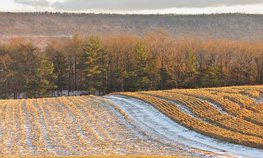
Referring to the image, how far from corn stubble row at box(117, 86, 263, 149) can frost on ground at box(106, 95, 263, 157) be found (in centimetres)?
67

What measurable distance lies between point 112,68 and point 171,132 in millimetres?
67789

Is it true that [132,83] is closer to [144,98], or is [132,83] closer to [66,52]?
[66,52]

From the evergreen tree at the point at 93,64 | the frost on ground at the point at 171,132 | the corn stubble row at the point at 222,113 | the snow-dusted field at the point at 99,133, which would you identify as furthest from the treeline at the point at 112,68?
the frost on ground at the point at 171,132

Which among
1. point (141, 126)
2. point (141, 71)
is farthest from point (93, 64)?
point (141, 126)

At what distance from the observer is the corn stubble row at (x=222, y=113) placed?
3342 cm

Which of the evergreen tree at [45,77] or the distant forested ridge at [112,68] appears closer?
the evergreen tree at [45,77]

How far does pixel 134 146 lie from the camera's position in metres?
31.3

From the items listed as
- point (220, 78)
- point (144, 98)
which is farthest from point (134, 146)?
point (220, 78)

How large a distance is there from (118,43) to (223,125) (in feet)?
257

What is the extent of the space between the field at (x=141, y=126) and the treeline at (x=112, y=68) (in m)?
40.9

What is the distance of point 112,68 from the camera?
104 meters

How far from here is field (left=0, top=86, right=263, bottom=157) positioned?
30.0 metres

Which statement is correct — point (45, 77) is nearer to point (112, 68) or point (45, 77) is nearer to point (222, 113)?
point (112, 68)

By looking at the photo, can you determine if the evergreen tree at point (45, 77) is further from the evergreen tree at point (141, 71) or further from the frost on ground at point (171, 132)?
the frost on ground at point (171, 132)
